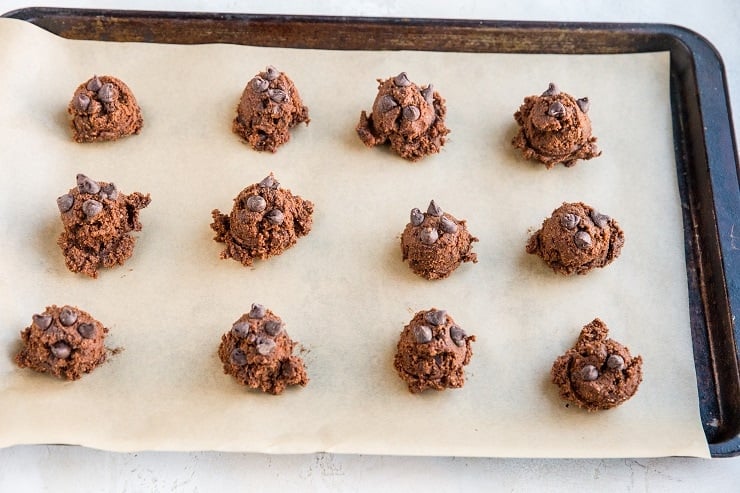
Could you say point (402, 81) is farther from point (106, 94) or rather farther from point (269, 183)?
point (106, 94)

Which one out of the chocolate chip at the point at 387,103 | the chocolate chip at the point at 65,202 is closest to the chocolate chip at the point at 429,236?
the chocolate chip at the point at 387,103

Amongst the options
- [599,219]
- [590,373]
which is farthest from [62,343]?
[599,219]

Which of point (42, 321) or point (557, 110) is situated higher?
point (557, 110)

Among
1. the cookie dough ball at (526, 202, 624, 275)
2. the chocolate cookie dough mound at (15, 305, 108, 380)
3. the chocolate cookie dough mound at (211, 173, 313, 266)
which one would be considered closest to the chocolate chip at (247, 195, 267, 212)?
the chocolate cookie dough mound at (211, 173, 313, 266)

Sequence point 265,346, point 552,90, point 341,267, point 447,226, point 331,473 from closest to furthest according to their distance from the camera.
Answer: point 265,346, point 331,473, point 447,226, point 341,267, point 552,90

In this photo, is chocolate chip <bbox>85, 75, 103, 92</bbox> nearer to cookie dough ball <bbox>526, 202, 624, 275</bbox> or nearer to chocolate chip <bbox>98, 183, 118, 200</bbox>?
chocolate chip <bbox>98, 183, 118, 200</bbox>

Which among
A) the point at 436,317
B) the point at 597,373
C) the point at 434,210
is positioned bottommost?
the point at 597,373

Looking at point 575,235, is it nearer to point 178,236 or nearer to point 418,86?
point 418,86
